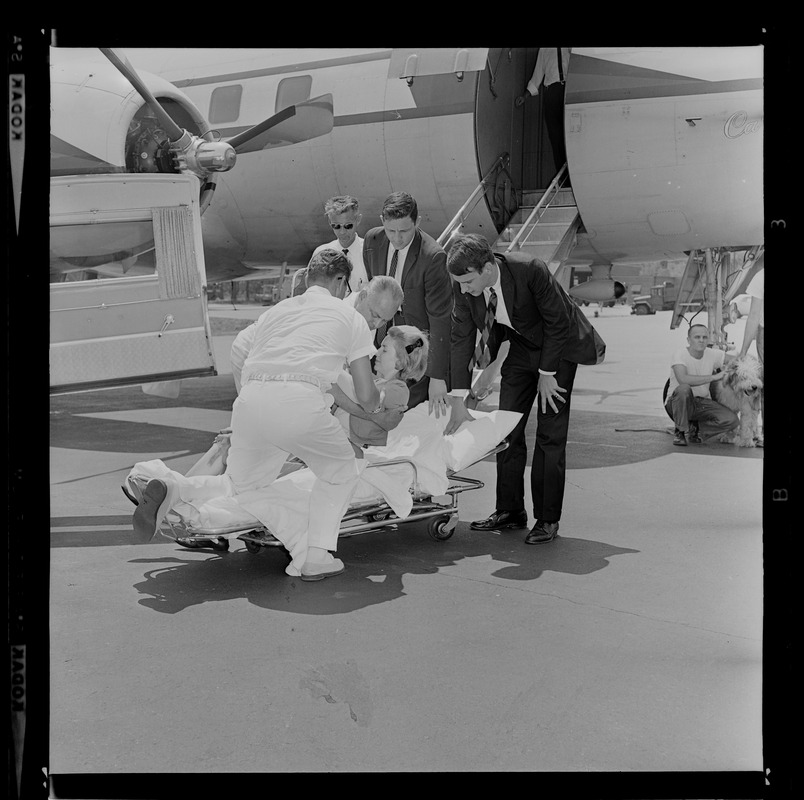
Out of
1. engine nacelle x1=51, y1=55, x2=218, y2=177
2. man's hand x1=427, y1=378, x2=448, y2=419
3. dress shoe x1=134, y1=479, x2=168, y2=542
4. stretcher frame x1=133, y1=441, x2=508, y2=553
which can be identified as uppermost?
engine nacelle x1=51, y1=55, x2=218, y2=177

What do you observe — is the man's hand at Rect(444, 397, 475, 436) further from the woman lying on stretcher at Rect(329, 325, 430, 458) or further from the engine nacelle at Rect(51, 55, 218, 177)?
the engine nacelle at Rect(51, 55, 218, 177)

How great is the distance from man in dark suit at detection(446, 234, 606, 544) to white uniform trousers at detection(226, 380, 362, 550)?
38.6 inches

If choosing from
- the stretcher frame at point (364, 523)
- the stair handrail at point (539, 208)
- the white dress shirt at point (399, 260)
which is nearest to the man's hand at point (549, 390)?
the stretcher frame at point (364, 523)

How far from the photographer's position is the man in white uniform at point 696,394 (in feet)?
25.2

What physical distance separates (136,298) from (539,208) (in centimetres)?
433

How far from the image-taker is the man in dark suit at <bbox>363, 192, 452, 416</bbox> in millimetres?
5059

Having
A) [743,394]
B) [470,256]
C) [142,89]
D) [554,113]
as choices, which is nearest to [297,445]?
[470,256]

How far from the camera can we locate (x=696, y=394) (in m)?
7.78

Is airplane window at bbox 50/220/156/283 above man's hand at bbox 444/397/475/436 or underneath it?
above

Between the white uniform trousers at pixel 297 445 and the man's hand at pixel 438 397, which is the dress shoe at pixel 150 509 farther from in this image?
the man's hand at pixel 438 397

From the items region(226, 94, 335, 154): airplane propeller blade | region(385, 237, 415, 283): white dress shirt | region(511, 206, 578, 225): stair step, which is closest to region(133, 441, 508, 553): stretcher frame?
region(385, 237, 415, 283): white dress shirt

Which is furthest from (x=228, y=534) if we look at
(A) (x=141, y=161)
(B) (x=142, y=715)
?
(A) (x=141, y=161)

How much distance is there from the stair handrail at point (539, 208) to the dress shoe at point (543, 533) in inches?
157
